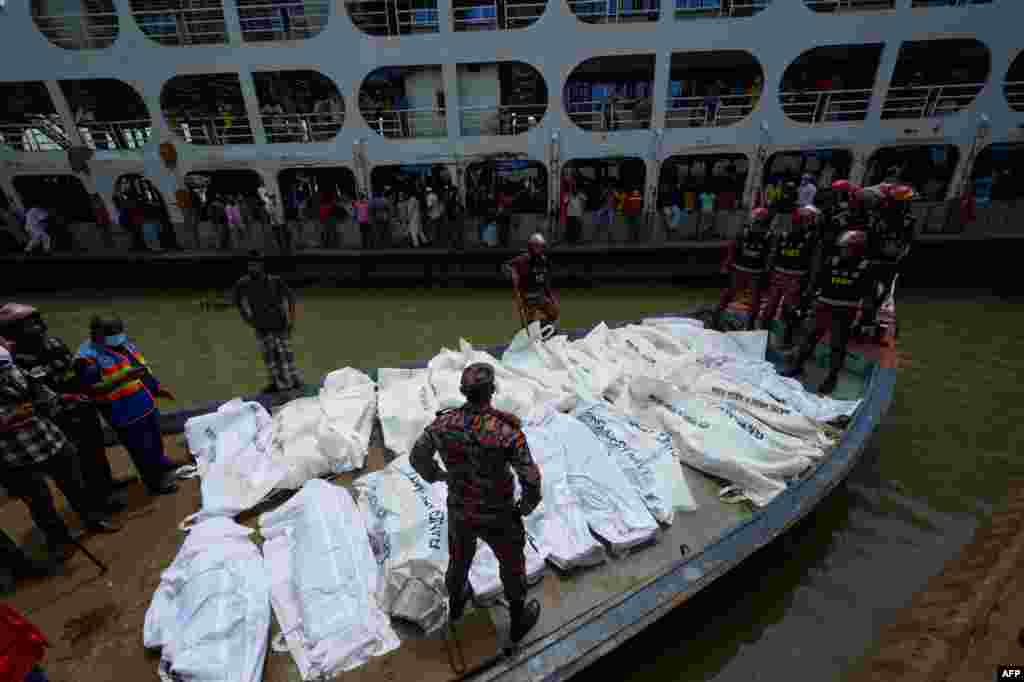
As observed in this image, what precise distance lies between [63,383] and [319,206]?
32.2ft

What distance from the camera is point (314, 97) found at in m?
14.5

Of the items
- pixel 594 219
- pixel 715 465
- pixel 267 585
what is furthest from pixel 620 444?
pixel 594 219

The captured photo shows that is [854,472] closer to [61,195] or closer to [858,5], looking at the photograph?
[858,5]

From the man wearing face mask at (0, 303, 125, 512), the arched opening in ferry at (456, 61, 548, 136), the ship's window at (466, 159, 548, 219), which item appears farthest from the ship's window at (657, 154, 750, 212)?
the man wearing face mask at (0, 303, 125, 512)

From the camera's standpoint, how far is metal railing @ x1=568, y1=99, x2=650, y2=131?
38.0ft

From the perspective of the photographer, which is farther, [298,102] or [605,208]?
[298,102]

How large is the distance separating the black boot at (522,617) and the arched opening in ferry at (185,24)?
14252 mm

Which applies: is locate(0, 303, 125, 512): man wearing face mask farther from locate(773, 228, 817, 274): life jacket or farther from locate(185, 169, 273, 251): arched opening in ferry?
locate(185, 169, 273, 251): arched opening in ferry

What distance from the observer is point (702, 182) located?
14023 mm

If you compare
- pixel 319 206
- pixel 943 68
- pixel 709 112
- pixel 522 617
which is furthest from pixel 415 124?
pixel 943 68

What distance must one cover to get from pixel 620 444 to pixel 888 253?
4051mm

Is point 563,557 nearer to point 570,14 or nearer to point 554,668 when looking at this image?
point 554,668

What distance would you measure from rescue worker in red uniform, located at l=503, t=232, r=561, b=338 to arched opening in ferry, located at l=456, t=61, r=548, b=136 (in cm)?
624

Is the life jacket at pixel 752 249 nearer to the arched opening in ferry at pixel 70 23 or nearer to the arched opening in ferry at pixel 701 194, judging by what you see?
the arched opening in ferry at pixel 701 194
